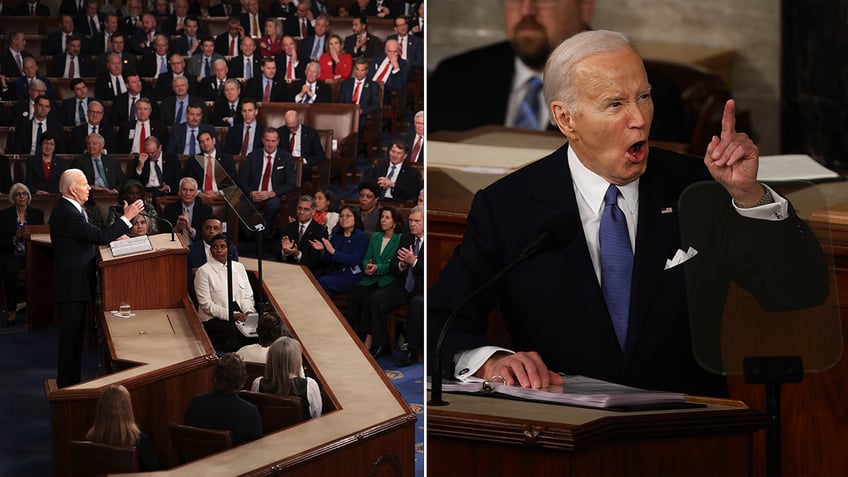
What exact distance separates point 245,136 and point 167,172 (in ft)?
1.90

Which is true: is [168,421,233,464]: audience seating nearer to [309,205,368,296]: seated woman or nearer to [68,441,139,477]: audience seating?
[68,441,139,477]: audience seating

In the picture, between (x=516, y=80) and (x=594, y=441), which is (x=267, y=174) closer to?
(x=516, y=80)

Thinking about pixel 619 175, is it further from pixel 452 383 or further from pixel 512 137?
pixel 452 383

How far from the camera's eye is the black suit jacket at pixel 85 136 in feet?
23.1

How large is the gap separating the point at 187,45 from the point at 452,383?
5947 mm

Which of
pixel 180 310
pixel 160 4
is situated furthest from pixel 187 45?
pixel 180 310

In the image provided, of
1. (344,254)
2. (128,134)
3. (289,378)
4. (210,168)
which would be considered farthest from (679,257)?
(128,134)

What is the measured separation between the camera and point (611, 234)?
3.21 meters

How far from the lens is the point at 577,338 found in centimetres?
319

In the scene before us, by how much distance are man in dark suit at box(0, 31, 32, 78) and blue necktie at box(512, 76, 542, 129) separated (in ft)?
18.0

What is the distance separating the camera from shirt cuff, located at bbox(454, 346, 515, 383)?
3.04 meters

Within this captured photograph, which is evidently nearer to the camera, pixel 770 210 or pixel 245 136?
pixel 770 210

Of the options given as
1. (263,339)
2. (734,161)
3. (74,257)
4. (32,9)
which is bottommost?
(263,339)

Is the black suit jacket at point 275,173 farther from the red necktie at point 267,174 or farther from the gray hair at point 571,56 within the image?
the gray hair at point 571,56
